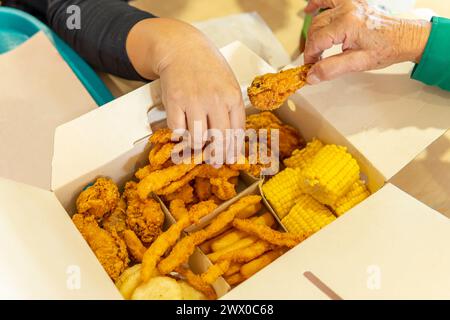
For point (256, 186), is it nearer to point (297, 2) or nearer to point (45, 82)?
point (45, 82)

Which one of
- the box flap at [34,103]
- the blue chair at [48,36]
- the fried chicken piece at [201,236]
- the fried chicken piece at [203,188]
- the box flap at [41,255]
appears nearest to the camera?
the box flap at [41,255]

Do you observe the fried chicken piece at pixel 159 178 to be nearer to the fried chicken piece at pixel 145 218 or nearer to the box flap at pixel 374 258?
the fried chicken piece at pixel 145 218

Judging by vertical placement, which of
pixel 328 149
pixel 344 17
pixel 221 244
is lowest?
pixel 221 244

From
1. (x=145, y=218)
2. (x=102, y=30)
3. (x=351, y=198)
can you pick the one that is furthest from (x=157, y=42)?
(x=351, y=198)

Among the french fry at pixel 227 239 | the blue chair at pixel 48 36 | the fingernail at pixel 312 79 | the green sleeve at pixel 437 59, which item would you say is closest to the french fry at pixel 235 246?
the french fry at pixel 227 239

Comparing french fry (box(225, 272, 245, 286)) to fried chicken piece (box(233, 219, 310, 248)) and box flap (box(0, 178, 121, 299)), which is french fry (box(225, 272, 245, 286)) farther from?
box flap (box(0, 178, 121, 299))

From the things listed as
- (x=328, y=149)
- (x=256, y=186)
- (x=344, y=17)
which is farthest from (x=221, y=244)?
(x=344, y=17)
